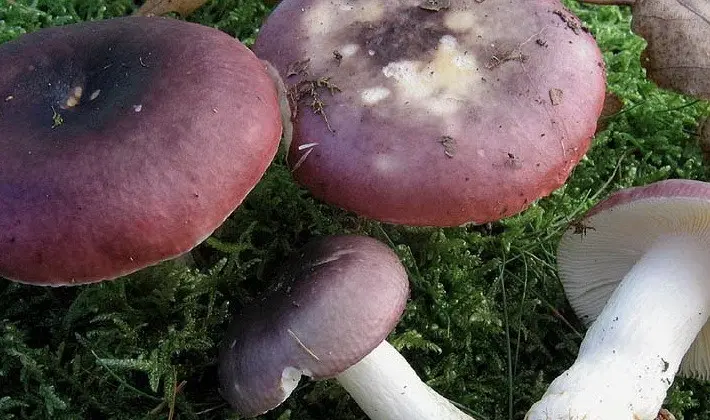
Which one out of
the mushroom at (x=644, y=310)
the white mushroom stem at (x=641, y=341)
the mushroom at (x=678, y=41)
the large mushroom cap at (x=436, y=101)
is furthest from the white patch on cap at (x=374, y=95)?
the mushroom at (x=678, y=41)

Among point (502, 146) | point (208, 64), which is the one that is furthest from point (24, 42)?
point (502, 146)

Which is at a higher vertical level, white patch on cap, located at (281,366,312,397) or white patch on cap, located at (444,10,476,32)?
white patch on cap, located at (444,10,476,32)

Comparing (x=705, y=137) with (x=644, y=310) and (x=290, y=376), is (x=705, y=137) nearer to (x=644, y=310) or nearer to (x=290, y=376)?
(x=644, y=310)

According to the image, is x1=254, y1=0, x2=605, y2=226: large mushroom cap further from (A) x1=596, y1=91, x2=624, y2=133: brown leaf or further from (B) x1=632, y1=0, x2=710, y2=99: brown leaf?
(A) x1=596, y1=91, x2=624, y2=133: brown leaf

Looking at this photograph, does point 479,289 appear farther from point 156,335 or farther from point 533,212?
point 156,335

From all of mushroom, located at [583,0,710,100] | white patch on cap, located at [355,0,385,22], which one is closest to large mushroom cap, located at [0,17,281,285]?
white patch on cap, located at [355,0,385,22]

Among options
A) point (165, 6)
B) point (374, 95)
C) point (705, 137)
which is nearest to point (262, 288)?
point (374, 95)
